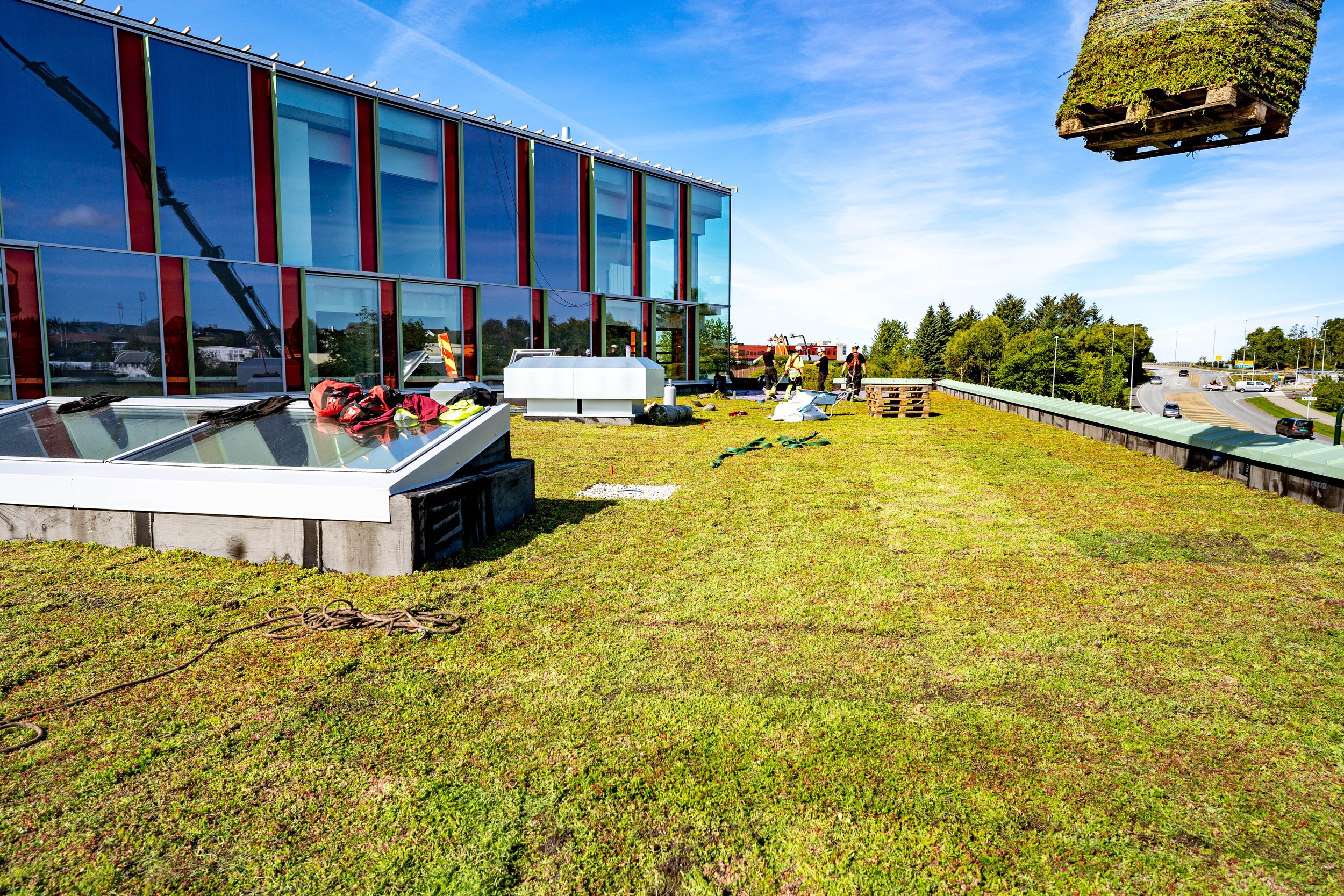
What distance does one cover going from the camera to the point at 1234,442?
8.50 meters

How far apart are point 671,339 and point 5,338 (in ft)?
69.6

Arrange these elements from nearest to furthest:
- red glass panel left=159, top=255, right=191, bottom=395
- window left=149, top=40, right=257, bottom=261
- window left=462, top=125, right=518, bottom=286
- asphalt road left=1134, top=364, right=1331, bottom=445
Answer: window left=149, top=40, right=257, bottom=261, red glass panel left=159, top=255, right=191, bottom=395, window left=462, top=125, right=518, bottom=286, asphalt road left=1134, top=364, right=1331, bottom=445

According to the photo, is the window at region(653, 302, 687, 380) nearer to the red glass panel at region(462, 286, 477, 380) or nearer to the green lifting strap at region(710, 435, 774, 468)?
the red glass panel at region(462, 286, 477, 380)

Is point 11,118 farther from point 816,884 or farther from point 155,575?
point 816,884

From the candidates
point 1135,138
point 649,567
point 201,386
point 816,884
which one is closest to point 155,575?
point 649,567

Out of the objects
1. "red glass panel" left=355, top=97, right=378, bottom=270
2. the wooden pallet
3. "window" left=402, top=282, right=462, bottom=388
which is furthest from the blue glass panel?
the wooden pallet

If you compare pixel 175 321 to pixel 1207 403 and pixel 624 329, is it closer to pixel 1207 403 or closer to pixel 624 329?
pixel 624 329

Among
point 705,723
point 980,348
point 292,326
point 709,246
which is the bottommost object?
point 705,723

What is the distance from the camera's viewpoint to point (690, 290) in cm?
3173

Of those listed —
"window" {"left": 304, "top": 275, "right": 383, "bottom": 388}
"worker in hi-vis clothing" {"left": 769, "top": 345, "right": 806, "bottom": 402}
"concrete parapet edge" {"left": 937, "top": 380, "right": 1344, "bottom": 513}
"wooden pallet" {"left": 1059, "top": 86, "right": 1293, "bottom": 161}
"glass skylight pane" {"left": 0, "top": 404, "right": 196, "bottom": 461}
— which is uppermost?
"wooden pallet" {"left": 1059, "top": 86, "right": 1293, "bottom": 161}

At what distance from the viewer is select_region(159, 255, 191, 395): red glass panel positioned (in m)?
16.9

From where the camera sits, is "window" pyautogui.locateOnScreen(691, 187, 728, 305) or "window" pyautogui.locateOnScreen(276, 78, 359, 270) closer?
"window" pyautogui.locateOnScreen(276, 78, 359, 270)

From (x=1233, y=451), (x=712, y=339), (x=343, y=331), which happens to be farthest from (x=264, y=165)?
(x=1233, y=451)

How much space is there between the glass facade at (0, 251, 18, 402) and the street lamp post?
87318 millimetres
